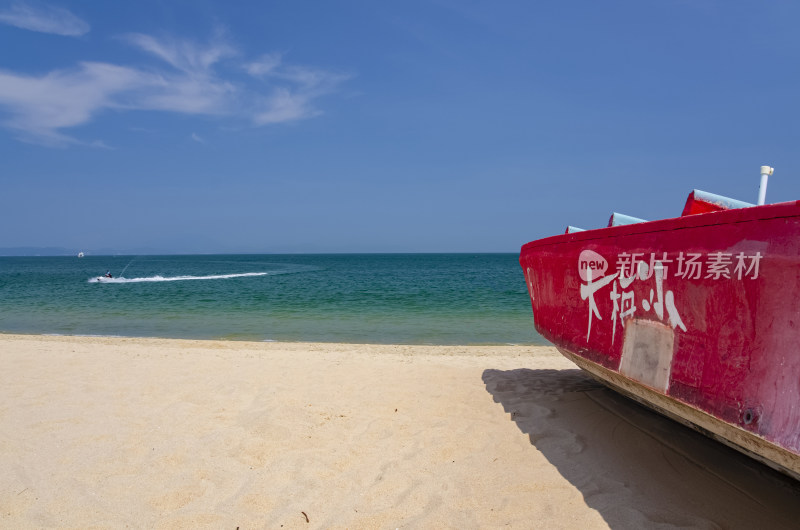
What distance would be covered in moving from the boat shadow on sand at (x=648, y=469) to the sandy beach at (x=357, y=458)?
0.01 m

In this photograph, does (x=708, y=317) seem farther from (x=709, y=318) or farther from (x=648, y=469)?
(x=648, y=469)

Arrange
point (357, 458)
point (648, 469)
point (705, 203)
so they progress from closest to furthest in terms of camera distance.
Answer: point (705, 203) → point (648, 469) → point (357, 458)

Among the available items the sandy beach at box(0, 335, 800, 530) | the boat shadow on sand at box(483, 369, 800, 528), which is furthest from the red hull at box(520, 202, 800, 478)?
the sandy beach at box(0, 335, 800, 530)

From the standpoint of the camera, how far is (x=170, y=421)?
4176 mm

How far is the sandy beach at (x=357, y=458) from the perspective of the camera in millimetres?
2766

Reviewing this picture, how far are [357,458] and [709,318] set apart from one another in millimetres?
2435

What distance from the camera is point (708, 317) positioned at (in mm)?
2291

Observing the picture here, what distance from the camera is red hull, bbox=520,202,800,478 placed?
191 cm

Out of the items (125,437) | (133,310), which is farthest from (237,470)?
(133,310)

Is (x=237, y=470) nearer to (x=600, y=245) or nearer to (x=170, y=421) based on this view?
(x=170, y=421)

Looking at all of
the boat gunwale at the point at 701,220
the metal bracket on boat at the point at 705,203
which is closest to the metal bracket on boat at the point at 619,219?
the boat gunwale at the point at 701,220

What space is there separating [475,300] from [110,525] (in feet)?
54.8

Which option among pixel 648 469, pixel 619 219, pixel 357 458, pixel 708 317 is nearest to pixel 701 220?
pixel 708 317

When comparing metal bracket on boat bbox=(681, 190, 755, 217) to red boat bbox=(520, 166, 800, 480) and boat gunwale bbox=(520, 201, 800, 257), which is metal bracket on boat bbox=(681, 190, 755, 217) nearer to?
red boat bbox=(520, 166, 800, 480)
